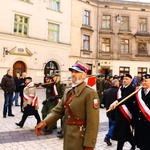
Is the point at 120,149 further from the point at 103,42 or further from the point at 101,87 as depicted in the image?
the point at 103,42

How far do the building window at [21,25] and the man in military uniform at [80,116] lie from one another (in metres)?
19.6

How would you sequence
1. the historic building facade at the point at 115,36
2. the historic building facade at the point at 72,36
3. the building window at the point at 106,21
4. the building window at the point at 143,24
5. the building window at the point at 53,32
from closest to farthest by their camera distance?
the historic building facade at the point at 72,36
the building window at the point at 53,32
the historic building facade at the point at 115,36
the building window at the point at 106,21
the building window at the point at 143,24

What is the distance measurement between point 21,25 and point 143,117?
19.4 metres

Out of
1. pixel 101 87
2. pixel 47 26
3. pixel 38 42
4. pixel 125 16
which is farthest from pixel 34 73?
pixel 125 16

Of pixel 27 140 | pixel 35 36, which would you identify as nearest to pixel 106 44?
pixel 35 36

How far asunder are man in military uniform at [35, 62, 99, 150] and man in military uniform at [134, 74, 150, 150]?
1.84 m

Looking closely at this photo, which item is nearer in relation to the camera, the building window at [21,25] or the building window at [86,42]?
the building window at [21,25]

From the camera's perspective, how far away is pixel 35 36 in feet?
74.6

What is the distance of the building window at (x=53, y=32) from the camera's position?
24.1m

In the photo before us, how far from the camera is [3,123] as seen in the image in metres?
8.23

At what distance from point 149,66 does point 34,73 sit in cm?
1539

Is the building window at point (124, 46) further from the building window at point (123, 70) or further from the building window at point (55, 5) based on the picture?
the building window at point (55, 5)

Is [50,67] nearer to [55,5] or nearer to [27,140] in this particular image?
[55,5]

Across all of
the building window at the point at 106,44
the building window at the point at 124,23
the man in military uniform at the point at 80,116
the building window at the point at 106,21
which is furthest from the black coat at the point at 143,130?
the building window at the point at 124,23
